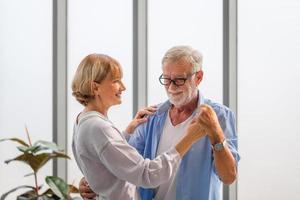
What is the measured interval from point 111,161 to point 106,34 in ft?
7.83

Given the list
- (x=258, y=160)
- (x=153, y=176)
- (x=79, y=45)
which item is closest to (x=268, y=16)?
(x=258, y=160)

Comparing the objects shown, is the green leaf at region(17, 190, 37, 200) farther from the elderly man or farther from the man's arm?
the man's arm

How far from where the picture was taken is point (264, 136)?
382 centimetres

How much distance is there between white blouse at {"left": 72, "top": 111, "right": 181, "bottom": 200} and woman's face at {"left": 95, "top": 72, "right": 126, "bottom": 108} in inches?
2.9

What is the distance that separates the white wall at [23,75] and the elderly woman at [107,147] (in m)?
2.29

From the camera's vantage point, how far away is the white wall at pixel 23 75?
4.14m

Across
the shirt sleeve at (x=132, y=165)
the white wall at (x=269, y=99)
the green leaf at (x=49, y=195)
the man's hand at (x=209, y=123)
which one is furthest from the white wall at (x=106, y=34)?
the shirt sleeve at (x=132, y=165)

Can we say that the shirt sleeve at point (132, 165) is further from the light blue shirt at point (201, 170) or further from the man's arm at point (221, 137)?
the light blue shirt at point (201, 170)

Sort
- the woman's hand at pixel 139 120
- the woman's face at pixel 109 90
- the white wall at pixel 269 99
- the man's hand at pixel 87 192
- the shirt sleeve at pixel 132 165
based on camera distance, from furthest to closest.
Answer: the white wall at pixel 269 99, the woman's hand at pixel 139 120, the man's hand at pixel 87 192, the woman's face at pixel 109 90, the shirt sleeve at pixel 132 165

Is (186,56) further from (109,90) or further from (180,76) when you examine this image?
(109,90)

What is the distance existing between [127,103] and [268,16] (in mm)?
1296

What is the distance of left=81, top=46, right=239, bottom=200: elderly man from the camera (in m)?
2.16

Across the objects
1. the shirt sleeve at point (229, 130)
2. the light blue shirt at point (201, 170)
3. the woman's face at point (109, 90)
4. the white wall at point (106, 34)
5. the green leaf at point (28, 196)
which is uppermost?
the white wall at point (106, 34)

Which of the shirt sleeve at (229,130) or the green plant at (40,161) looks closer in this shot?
the shirt sleeve at (229,130)
